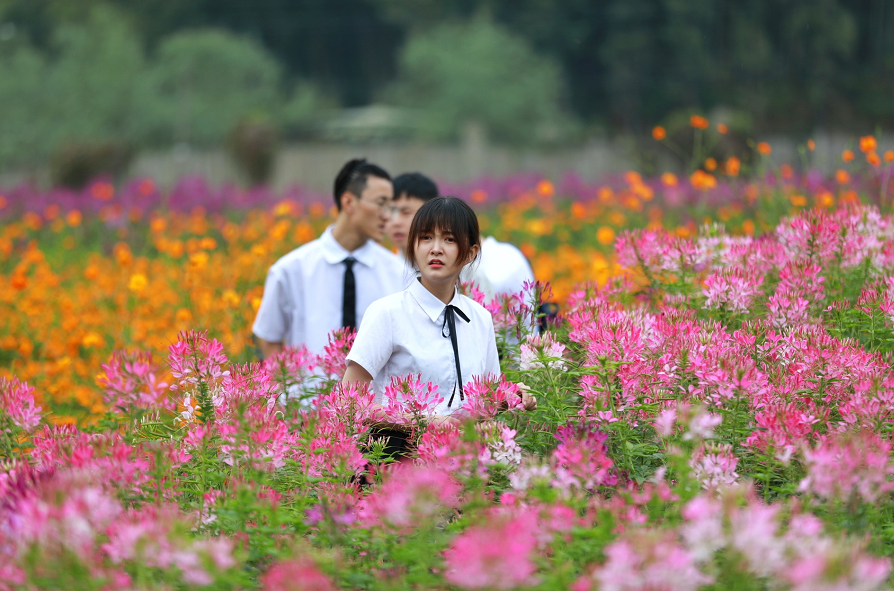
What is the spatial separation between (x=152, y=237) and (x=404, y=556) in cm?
871

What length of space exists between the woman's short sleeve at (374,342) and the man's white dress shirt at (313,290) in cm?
143

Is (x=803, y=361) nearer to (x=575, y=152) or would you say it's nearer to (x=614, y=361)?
(x=614, y=361)

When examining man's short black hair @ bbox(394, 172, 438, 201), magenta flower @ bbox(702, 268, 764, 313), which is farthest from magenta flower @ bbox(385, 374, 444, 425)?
man's short black hair @ bbox(394, 172, 438, 201)

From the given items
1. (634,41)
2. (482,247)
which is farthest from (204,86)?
(482,247)

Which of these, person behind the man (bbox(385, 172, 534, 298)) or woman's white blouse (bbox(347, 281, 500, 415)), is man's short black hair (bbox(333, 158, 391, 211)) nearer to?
person behind the man (bbox(385, 172, 534, 298))

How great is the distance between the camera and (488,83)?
85.7 ft

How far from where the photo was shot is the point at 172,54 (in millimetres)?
29797

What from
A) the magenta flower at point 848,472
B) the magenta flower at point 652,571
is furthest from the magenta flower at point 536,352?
the magenta flower at point 652,571

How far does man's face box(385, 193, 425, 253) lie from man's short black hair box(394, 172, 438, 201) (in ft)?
0.07

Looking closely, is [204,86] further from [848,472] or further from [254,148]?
[848,472]

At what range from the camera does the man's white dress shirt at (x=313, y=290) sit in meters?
3.97

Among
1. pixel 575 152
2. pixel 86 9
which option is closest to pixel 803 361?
pixel 575 152

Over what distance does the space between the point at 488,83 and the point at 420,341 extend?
24489 millimetres

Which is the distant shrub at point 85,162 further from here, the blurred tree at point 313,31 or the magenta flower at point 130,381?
the blurred tree at point 313,31
